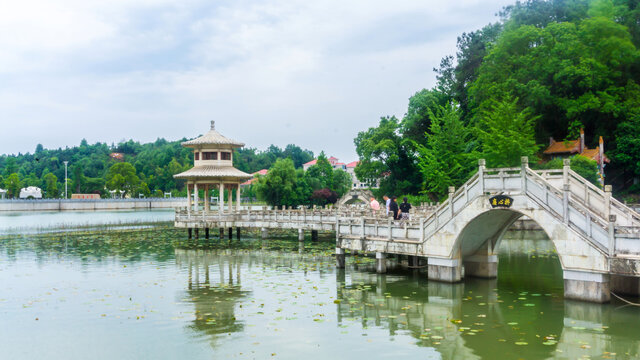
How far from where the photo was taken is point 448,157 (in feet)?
162

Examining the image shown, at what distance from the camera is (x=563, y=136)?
1992 inches

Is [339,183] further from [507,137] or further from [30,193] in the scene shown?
[30,193]

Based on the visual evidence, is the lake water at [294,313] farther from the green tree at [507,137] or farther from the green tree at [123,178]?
the green tree at [123,178]

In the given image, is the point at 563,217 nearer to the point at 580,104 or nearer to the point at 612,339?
the point at 612,339

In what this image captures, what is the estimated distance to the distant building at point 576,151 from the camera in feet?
142

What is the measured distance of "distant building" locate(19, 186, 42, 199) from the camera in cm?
11438

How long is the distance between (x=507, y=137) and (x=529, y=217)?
23.9m

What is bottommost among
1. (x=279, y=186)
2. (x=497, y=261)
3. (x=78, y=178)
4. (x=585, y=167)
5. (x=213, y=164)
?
(x=497, y=261)

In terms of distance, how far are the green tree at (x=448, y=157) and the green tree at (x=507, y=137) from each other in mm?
4738

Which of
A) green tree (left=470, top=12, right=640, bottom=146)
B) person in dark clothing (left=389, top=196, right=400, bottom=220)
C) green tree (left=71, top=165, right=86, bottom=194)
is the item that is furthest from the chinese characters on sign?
green tree (left=71, top=165, right=86, bottom=194)

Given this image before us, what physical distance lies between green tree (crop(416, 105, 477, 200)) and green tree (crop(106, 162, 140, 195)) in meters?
83.3

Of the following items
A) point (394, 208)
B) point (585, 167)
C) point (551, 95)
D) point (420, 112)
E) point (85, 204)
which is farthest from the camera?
point (85, 204)

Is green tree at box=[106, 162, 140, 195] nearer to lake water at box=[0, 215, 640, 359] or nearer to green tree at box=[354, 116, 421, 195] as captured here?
green tree at box=[354, 116, 421, 195]

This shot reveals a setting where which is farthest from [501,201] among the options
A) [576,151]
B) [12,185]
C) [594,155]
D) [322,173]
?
[12,185]
